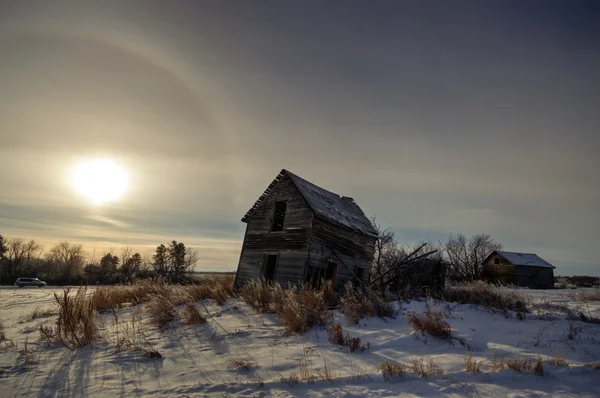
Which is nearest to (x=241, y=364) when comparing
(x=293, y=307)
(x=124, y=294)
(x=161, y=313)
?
(x=293, y=307)

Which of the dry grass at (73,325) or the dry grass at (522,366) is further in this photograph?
the dry grass at (73,325)

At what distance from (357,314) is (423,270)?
840cm

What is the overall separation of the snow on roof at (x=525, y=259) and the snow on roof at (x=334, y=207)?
3079 centimetres

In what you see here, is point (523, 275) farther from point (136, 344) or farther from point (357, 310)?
point (136, 344)

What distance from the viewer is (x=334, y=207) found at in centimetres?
1712

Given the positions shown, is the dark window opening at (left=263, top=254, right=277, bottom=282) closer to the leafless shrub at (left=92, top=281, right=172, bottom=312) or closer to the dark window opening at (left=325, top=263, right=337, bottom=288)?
the dark window opening at (left=325, top=263, right=337, bottom=288)

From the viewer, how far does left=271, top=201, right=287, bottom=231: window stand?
15898 mm

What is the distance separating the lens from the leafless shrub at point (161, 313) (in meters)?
7.70

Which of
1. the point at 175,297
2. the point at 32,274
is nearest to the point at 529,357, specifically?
the point at 175,297

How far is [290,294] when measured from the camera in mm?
7809

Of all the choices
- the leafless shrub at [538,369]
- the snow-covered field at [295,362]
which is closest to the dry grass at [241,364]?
the snow-covered field at [295,362]

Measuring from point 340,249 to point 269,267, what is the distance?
412 centimetres

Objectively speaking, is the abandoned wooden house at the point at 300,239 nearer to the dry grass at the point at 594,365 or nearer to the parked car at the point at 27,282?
the dry grass at the point at 594,365

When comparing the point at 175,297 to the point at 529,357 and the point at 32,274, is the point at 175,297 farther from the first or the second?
the point at 32,274
